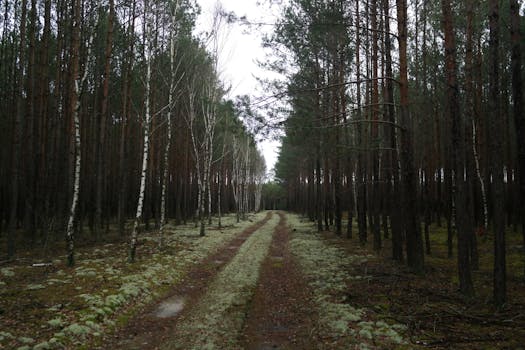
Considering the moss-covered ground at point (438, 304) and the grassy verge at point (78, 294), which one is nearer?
the moss-covered ground at point (438, 304)

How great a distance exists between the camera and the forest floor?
5.94 meters

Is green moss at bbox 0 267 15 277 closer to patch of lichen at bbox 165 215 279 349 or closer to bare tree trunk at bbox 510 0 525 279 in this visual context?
patch of lichen at bbox 165 215 279 349

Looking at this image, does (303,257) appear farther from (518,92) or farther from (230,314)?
(518,92)

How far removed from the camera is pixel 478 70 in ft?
44.2

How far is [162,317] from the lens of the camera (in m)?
7.40

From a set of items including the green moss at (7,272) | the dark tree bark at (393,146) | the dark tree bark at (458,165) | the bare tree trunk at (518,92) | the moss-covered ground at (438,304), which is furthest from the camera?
the dark tree bark at (393,146)

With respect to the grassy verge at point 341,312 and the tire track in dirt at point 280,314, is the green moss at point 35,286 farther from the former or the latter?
the grassy verge at point 341,312

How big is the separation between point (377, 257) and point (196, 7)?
1544 centimetres

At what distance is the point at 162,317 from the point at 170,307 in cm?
68

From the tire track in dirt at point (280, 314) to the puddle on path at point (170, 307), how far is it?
1.76m

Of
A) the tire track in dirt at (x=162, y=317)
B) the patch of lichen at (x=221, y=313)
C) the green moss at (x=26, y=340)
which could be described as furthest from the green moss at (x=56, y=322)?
the patch of lichen at (x=221, y=313)

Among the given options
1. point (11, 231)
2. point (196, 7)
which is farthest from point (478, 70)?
point (11, 231)

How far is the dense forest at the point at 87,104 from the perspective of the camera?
12.8 m

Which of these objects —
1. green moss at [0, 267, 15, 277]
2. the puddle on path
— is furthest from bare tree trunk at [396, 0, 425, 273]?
green moss at [0, 267, 15, 277]
